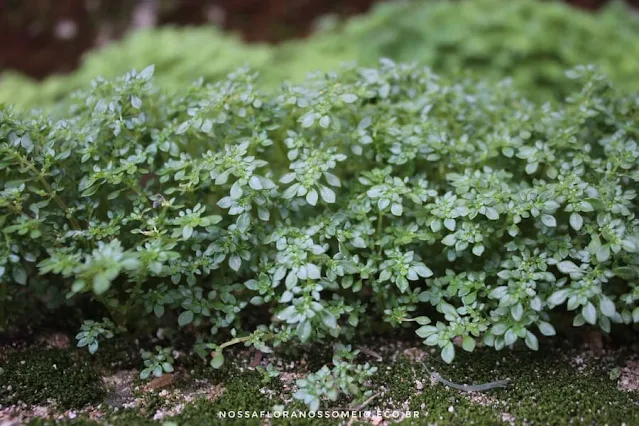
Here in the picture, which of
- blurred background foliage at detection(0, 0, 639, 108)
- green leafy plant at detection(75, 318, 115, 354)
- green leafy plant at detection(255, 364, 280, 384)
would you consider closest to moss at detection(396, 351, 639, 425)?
green leafy plant at detection(255, 364, 280, 384)

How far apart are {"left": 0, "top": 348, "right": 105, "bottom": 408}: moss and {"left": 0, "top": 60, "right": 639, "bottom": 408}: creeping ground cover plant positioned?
161 mm

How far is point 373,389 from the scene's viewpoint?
6.25 feet

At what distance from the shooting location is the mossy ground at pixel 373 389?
5.82 ft

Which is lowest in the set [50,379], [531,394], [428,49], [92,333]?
[531,394]

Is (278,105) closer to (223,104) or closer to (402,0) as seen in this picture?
(223,104)

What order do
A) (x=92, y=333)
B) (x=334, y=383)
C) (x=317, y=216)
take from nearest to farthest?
(x=334, y=383) → (x=92, y=333) → (x=317, y=216)

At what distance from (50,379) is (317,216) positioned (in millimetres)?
1005

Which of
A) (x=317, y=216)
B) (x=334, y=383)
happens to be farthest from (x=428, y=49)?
(x=334, y=383)

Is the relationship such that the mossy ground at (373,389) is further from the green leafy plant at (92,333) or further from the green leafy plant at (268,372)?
the green leafy plant at (92,333)

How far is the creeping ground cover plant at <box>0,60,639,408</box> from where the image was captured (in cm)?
178

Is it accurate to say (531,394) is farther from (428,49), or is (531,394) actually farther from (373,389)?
(428,49)

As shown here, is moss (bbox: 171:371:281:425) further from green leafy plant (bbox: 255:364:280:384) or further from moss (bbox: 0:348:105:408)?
moss (bbox: 0:348:105:408)

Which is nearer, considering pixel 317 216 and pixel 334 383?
pixel 334 383

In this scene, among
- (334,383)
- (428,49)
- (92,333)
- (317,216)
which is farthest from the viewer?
(428,49)
